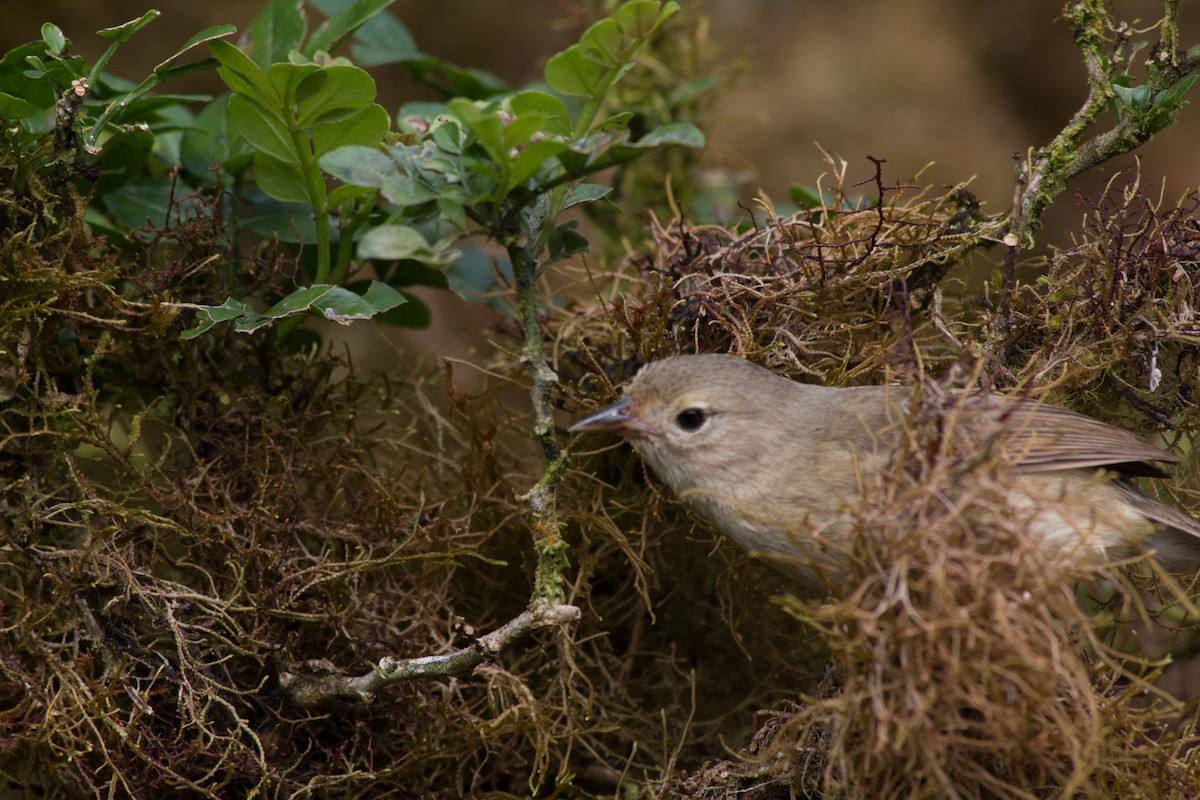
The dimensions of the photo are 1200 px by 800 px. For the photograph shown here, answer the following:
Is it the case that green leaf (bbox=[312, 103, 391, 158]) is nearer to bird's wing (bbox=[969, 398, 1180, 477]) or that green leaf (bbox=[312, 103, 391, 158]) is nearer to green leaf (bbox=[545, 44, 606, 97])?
green leaf (bbox=[545, 44, 606, 97])

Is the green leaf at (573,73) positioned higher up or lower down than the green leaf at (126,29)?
higher up

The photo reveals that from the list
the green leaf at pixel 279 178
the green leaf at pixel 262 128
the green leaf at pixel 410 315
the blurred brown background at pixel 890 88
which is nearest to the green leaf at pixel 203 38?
the green leaf at pixel 262 128

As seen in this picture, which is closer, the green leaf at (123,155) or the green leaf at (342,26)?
the green leaf at (123,155)

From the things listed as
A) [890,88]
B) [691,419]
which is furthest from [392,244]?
[890,88]

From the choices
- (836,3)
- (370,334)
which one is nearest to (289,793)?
(370,334)

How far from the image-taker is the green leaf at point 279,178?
2.04 m

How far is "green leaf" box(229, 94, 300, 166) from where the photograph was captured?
192 cm

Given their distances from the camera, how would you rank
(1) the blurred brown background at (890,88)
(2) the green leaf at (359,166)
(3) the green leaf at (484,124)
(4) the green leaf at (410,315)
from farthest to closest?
(1) the blurred brown background at (890,88), (4) the green leaf at (410,315), (2) the green leaf at (359,166), (3) the green leaf at (484,124)

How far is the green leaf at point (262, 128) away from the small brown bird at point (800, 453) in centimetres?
78

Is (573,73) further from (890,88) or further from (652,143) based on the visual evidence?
(890,88)

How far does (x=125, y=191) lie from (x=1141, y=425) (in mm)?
2189

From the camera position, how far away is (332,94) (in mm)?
1883

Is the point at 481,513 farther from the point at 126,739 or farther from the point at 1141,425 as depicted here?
the point at 1141,425

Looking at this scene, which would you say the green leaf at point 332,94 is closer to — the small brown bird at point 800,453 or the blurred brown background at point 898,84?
the small brown bird at point 800,453
